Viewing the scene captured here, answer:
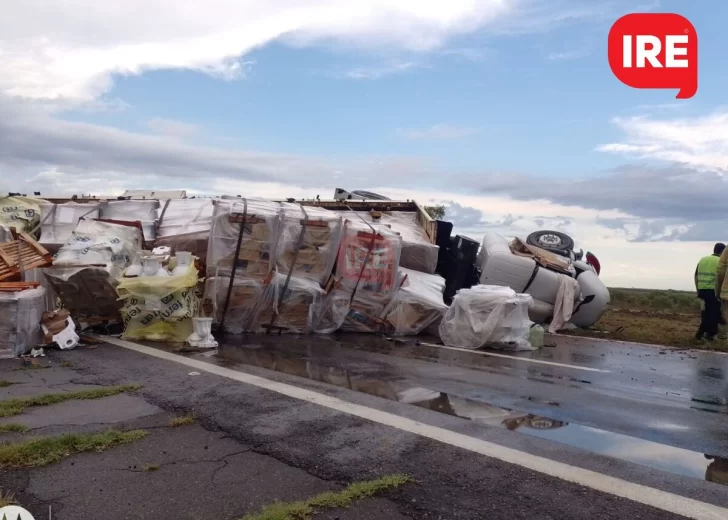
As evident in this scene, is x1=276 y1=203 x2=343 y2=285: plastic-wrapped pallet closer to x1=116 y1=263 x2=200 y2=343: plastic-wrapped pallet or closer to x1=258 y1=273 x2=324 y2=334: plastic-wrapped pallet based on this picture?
x1=258 y1=273 x2=324 y2=334: plastic-wrapped pallet

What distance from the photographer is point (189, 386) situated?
564cm

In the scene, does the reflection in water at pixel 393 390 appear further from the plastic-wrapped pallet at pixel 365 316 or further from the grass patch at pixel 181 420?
the plastic-wrapped pallet at pixel 365 316

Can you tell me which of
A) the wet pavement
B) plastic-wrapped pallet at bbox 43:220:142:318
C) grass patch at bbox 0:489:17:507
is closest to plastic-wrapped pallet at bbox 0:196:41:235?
plastic-wrapped pallet at bbox 43:220:142:318

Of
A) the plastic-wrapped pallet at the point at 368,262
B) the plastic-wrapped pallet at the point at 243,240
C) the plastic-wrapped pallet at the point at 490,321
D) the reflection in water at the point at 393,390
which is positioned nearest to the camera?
the reflection in water at the point at 393,390

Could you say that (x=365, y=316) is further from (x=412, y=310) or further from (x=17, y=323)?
(x=17, y=323)

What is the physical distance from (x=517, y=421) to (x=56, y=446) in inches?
139

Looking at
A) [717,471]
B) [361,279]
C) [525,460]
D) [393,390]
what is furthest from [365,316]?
[717,471]

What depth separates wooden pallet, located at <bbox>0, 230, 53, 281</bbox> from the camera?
8.45 meters

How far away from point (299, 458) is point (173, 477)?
2.49 feet

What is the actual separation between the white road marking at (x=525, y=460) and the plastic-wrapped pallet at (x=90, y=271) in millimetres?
3873

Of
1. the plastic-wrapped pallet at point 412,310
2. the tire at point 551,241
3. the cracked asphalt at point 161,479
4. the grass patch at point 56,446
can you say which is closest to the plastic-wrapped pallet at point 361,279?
the plastic-wrapped pallet at point 412,310

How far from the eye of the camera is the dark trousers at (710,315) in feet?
34.4

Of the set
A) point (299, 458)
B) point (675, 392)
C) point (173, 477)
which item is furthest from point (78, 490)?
point (675, 392)

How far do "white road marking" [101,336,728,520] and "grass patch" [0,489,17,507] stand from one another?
7.74 ft
